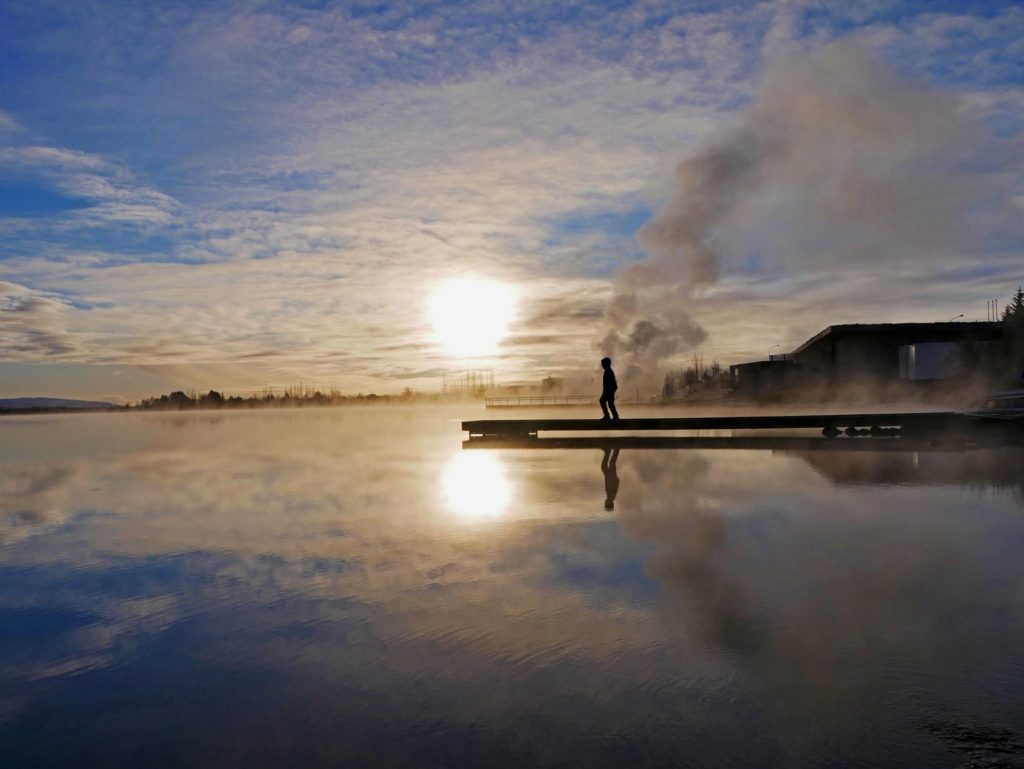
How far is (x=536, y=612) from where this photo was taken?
5.98 m

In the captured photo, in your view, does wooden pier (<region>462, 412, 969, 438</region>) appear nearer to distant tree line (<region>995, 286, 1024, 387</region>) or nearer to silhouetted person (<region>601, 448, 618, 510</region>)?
silhouetted person (<region>601, 448, 618, 510</region>)

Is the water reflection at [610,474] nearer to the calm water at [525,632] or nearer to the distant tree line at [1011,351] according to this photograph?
the calm water at [525,632]

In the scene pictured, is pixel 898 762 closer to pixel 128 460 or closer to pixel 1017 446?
pixel 1017 446

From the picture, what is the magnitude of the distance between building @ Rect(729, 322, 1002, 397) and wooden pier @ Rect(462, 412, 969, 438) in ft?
72.6

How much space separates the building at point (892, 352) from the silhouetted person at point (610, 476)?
31.3 meters

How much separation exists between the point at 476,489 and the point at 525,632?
26.7 feet

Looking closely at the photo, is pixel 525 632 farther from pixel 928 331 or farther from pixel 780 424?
pixel 928 331

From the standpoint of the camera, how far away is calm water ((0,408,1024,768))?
3881 mm

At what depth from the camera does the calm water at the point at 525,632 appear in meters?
3.88

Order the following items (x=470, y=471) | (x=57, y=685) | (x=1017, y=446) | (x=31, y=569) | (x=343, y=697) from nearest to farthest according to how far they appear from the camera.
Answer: (x=343, y=697), (x=57, y=685), (x=31, y=569), (x=470, y=471), (x=1017, y=446)

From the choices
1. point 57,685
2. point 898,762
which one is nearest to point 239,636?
point 57,685

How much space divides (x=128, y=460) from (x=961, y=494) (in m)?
21.3

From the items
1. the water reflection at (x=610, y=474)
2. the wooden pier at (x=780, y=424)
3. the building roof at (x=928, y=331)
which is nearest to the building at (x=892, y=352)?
the building roof at (x=928, y=331)

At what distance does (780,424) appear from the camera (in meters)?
25.0
